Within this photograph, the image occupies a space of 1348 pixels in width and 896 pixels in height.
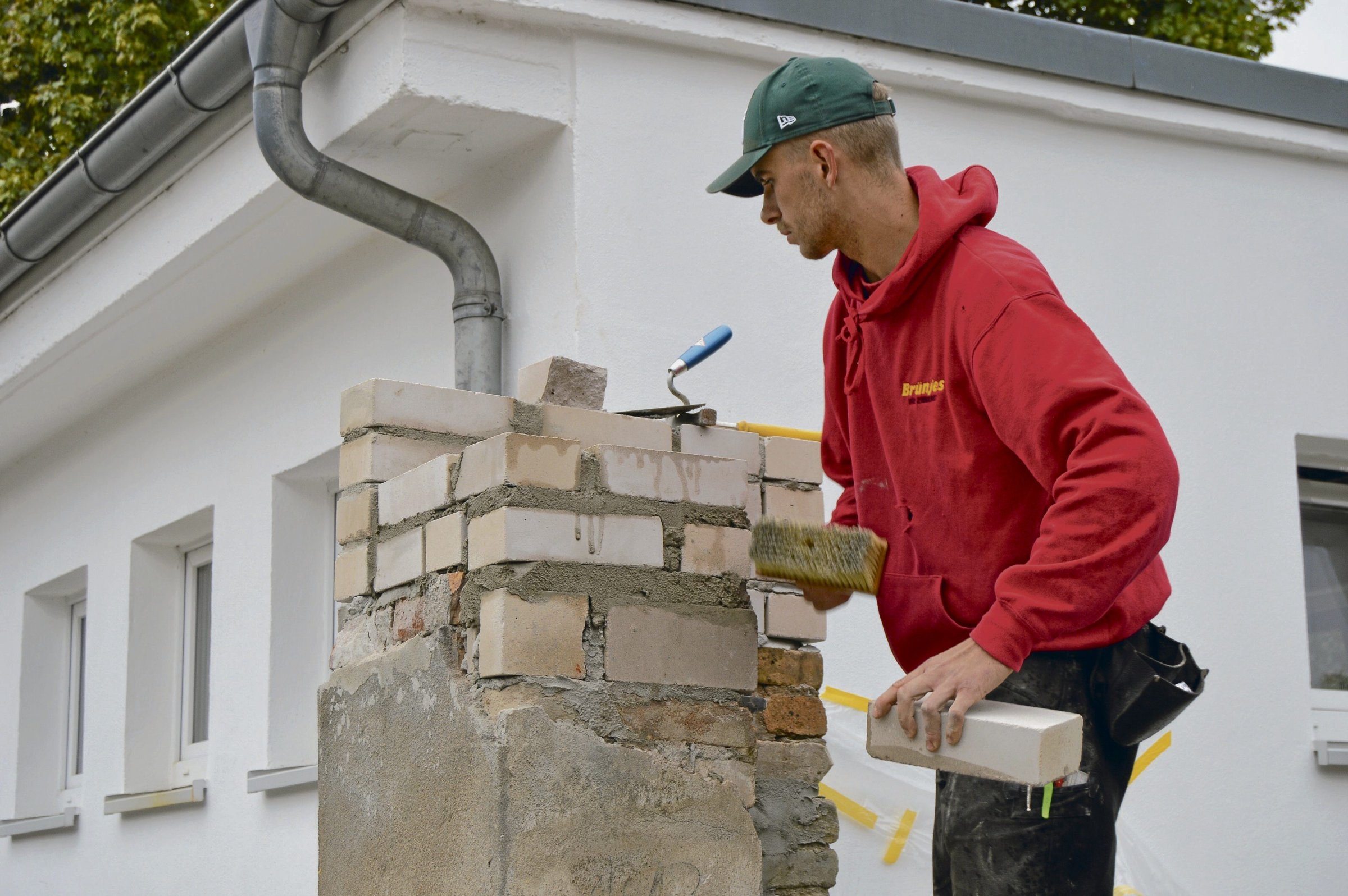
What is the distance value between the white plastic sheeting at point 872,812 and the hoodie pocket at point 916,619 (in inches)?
76.9

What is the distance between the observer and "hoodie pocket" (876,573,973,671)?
2484 mm

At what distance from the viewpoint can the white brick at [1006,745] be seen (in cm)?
207

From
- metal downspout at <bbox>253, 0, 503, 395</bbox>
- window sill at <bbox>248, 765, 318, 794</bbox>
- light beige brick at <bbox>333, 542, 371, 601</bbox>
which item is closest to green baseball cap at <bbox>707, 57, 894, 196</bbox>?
light beige brick at <bbox>333, 542, 371, 601</bbox>

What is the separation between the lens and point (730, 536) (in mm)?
3021

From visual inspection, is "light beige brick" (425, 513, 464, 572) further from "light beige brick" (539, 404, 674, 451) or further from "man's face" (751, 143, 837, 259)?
"man's face" (751, 143, 837, 259)

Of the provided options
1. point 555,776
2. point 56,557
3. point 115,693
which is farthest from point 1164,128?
point 56,557

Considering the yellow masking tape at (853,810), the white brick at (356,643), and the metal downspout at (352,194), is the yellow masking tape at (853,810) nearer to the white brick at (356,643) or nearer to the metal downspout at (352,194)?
the metal downspout at (352,194)

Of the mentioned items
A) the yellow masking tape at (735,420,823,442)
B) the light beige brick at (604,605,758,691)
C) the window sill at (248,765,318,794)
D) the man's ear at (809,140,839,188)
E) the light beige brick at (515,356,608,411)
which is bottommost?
the window sill at (248,765,318,794)

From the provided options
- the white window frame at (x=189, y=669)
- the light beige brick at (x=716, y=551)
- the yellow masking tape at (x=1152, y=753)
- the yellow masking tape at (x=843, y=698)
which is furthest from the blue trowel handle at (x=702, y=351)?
the white window frame at (x=189, y=669)

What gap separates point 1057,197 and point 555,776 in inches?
134

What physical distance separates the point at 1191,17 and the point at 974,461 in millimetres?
12074

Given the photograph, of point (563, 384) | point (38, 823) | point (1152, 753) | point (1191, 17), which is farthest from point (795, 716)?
point (1191, 17)

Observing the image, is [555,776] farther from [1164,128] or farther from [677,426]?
[1164,128]

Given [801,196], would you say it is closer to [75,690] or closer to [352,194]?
[352,194]
